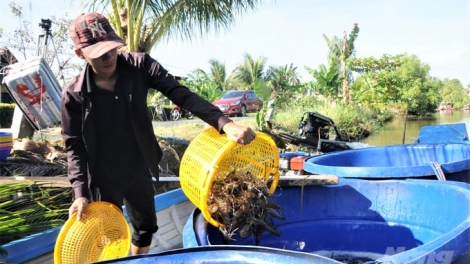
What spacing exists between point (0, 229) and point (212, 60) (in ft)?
99.1

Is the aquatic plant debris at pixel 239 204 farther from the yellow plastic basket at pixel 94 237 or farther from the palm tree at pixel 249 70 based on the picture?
the palm tree at pixel 249 70

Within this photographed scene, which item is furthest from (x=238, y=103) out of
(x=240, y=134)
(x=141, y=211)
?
(x=240, y=134)

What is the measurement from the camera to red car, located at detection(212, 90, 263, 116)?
17.1 m

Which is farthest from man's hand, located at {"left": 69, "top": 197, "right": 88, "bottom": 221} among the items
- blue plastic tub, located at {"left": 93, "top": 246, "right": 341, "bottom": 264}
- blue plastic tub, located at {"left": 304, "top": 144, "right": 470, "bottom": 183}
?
blue plastic tub, located at {"left": 304, "top": 144, "right": 470, "bottom": 183}

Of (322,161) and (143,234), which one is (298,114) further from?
(143,234)

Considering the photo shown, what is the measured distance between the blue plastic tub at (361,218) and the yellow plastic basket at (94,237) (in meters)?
0.99

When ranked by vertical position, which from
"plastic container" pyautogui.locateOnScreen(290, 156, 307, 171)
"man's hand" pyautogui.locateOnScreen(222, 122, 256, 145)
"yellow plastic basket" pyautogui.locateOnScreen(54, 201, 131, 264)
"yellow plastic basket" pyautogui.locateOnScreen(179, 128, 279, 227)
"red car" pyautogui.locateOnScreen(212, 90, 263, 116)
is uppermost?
"man's hand" pyautogui.locateOnScreen(222, 122, 256, 145)

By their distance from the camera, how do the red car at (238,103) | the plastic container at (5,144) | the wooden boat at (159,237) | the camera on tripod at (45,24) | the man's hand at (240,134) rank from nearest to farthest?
the man's hand at (240,134)
the wooden boat at (159,237)
the plastic container at (5,144)
the camera on tripod at (45,24)
the red car at (238,103)

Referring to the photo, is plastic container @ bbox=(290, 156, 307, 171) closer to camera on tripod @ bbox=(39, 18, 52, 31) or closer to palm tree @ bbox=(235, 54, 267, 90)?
camera on tripod @ bbox=(39, 18, 52, 31)

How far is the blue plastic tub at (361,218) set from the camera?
3039 mm

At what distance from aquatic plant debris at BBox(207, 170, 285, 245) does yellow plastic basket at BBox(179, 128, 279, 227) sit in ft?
0.16

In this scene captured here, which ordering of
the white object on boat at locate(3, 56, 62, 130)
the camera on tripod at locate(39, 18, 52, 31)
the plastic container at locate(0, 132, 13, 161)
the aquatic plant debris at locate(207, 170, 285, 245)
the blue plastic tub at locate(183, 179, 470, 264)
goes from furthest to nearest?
the camera on tripod at locate(39, 18, 52, 31)
the white object on boat at locate(3, 56, 62, 130)
the plastic container at locate(0, 132, 13, 161)
the blue plastic tub at locate(183, 179, 470, 264)
the aquatic plant debris at locate(207, 170, 285, 245)

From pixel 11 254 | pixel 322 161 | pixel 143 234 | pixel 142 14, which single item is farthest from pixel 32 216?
pixel 142 14

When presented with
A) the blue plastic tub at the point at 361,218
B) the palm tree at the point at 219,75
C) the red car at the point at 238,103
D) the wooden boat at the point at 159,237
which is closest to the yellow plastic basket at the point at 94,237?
the wooden boat at the point at 159,237
